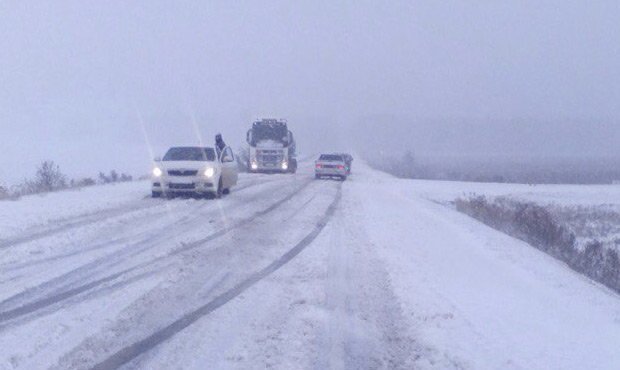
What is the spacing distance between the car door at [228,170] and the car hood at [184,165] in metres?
1.16

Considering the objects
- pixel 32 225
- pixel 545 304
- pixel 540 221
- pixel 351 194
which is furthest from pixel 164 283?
pixel 351 194

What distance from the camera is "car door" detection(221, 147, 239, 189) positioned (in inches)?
1038

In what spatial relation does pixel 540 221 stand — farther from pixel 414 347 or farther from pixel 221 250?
pixel 414 347

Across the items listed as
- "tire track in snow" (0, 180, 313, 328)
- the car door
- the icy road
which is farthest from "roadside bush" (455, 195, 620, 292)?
the car door

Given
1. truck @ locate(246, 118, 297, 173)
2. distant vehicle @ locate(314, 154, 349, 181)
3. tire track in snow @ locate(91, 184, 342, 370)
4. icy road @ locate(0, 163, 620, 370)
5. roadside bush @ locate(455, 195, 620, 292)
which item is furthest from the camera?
truck @ locate(246, 118, 297, 173)

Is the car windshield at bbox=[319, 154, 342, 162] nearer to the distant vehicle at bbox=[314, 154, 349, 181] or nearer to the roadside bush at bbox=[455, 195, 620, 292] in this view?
the distant vehicle at bbox=[314, 154, 349, 181]

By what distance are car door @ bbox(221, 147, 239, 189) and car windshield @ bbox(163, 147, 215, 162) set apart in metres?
0.57

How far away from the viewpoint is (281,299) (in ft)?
31.9

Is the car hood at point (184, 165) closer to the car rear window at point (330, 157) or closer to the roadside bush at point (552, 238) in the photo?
the roadside bush at point (552, 238)

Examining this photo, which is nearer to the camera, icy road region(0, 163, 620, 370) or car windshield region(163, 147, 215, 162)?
icy road region(0, 163, 620, 370)

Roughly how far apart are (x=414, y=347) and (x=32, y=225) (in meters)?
10.9

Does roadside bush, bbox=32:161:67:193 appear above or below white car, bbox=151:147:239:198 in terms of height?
below

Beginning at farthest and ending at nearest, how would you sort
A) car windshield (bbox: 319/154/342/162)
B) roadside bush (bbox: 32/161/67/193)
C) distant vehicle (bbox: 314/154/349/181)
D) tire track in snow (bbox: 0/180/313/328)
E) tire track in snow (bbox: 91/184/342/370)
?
car windshield (bbox: 319/154/342/162), distant vehicle (bbox: 314/154/349/181), roadside bush (bbox: 32/161/67/193), tire track in snow (bbox: 0/180/313/328), tire track in snow (bbox: 91/184/342/370)

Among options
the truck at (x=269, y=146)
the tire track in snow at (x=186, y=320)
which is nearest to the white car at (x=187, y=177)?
the tire track in snow at (x=186, y=320)
